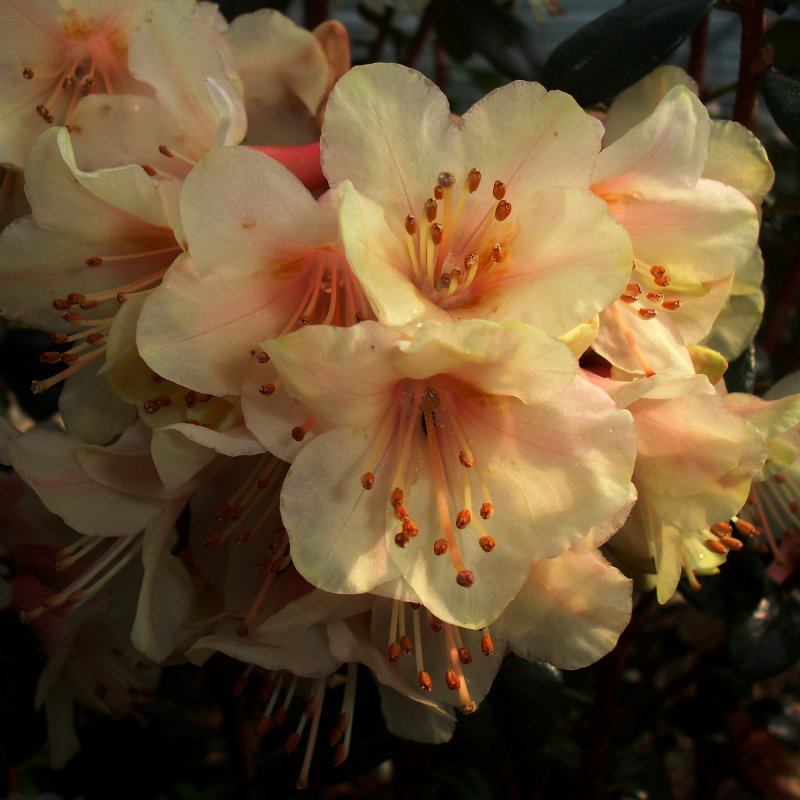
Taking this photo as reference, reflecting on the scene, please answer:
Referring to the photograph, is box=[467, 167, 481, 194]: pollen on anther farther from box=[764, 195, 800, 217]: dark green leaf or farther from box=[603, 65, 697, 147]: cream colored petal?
box=[764, 195, 800, 217]: dark green leaf

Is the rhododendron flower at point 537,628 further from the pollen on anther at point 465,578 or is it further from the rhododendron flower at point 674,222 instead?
the rhododendron flower at point 674,222

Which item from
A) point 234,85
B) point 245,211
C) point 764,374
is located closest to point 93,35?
point 234,85

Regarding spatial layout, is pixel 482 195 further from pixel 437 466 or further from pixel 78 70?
pixel 78 70

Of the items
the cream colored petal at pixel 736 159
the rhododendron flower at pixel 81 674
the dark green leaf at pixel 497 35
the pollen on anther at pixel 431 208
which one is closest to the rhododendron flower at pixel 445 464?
the pollen on anther at pixel 431 208

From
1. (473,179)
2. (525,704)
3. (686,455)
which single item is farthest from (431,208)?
(525,704)

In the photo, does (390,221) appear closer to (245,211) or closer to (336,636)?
(245,211)
